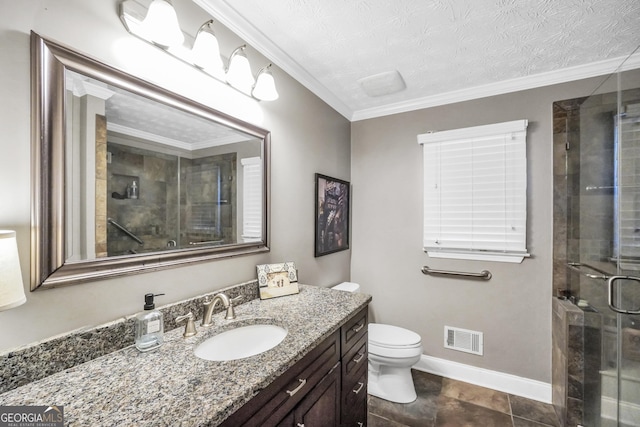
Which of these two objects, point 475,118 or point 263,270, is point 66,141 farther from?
point 475,118

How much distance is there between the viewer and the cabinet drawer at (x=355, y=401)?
53.7 inches

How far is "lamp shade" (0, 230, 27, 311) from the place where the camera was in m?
0.63

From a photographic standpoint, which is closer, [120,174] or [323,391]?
[120,174]

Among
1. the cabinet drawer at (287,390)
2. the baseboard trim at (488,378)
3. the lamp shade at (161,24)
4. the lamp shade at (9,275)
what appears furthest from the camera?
the baseboard trim at (488,378)

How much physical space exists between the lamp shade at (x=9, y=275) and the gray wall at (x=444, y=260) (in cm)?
240

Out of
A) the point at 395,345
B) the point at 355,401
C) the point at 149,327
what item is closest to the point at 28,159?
the point at 149,327

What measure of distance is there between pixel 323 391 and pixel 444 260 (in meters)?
1.67

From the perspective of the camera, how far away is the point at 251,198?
5.32 feet

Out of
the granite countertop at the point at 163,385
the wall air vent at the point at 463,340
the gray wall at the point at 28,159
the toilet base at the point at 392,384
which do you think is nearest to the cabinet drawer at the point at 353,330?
the granite countertop at the point at 163,385

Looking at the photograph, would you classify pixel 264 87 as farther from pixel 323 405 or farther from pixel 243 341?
pixel 323 405

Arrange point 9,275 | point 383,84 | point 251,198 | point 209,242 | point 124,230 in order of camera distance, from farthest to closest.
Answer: point 383,84 → point 251,198 → point 209,242 → point 124,230 → point 9,275

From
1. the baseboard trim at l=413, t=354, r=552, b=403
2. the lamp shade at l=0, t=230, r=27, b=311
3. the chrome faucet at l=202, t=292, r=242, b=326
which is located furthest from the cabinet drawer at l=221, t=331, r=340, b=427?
the baseboard trim at l=413, t=354, r=552, b=403

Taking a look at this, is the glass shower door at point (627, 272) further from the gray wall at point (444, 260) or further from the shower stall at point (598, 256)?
the gray wall at point (444, 260)

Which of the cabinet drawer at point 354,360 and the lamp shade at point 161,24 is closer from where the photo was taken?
the lamp shade at point 161,24
